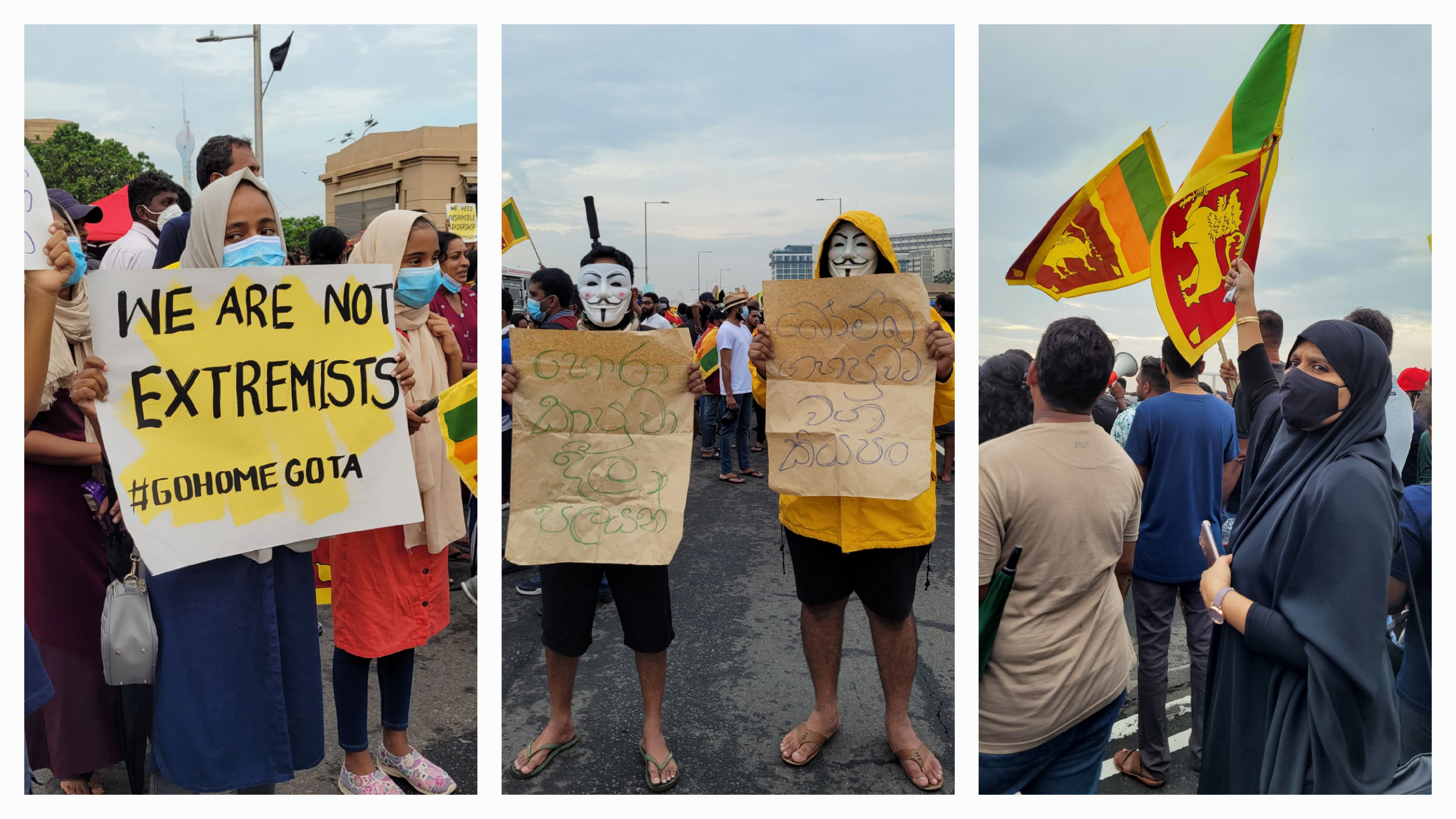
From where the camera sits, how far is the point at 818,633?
9.82 feet

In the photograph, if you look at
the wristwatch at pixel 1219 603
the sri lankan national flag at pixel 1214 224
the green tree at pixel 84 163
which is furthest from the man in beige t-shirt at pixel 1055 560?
the green tree at pixel 84 163

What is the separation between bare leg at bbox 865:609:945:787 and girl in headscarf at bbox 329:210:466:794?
1.49 metres

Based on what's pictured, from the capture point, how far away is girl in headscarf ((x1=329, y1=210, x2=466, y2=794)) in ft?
8.43

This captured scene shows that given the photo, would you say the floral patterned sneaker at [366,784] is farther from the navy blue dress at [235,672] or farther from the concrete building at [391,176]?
the concrete building at [391,176]

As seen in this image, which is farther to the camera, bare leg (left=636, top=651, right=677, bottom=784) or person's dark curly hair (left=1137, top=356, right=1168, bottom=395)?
person's dark curly hair (left=1137, top=356, right=1168, bottom=395)

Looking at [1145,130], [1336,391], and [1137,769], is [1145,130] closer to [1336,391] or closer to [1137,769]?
[1336,391]

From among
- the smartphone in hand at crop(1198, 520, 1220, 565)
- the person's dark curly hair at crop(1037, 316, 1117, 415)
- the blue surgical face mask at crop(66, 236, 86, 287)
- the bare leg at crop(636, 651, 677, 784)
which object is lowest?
the bare leg at crop(636, 651, 677, 784)

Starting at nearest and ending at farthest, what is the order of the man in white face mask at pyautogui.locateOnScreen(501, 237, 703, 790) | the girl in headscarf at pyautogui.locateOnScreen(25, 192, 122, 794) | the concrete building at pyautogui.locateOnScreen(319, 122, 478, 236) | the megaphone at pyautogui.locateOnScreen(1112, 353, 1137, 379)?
1. the girl in headscarf at pyautogui.locateOnScreen(25, 192, 122, 794)
2. the man in white face mask at pyautogui.locateOnScreen(501, 237, 703, 790)
3. the megaphone at pyautogui.locateOnScreen(1112, 353, 1137, 379)
4. the concrete building at pyautogui.locateOnScreen(319, 122, 478, 236)

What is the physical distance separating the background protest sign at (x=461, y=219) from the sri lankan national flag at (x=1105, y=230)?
217 inches

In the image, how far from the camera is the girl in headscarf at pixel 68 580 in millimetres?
2342

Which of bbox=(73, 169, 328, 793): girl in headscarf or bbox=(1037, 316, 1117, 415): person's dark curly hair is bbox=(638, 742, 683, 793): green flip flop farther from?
bbox=(1037, 316, 1117, 415): person's dark curly hair

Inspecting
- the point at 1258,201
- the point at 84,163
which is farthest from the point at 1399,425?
the point at 84,163

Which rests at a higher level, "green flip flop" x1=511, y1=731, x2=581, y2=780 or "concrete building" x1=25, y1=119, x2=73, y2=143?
"concrete building" x1=25, y1=119, x2=73, y2=143

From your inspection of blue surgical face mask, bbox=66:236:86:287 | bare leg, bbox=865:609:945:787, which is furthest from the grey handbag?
bare leg, bbox=865:609:945:787
